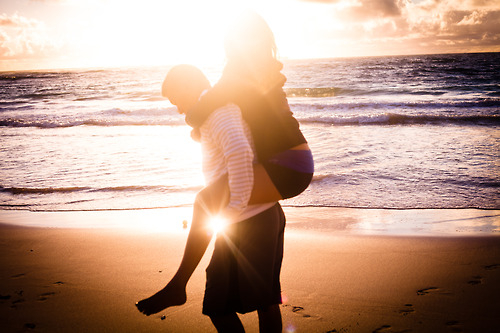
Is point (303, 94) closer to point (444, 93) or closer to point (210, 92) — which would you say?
point (444, 93)

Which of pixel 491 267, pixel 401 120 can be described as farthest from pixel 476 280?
pixel 401 120

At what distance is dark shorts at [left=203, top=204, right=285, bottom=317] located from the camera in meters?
1.77

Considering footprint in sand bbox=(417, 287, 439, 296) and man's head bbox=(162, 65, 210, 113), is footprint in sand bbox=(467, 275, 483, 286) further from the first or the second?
man's head bbox=(162, 65, 210, 113)

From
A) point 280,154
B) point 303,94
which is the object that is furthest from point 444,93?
point 280,154

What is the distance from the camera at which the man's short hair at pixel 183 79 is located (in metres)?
1.62

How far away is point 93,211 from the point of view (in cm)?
612

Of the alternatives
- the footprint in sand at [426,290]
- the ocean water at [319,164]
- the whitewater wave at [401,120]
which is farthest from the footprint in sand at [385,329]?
the whitewater wave at [401,120]

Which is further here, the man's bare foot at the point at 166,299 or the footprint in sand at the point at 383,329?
the footprint in sand at the point at 383,329

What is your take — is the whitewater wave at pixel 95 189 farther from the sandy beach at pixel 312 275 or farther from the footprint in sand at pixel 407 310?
the footprint in sand at pixel 407 310

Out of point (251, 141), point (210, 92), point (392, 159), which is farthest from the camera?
point (392, 159)

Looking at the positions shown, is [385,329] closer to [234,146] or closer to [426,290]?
[426,290]

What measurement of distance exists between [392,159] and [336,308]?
20.9 feet

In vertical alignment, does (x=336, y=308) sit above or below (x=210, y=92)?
below

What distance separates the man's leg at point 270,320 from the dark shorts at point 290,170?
25.4 inches
